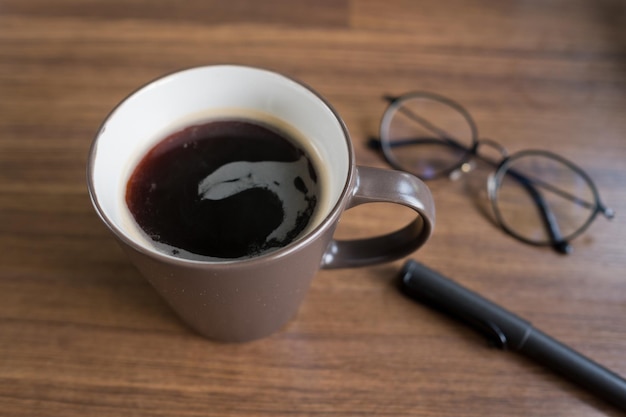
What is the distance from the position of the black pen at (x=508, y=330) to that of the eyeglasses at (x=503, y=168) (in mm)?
120

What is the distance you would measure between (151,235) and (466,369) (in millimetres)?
322

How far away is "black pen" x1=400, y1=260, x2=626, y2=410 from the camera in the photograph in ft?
1.90

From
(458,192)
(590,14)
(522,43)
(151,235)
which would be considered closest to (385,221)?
(458,192)

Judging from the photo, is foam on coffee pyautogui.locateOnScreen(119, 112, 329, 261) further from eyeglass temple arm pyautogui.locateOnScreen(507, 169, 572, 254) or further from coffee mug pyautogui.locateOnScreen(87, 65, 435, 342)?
eyeglass temple arm pyautogui.locateOnScreen(507, 169, 572, 254)

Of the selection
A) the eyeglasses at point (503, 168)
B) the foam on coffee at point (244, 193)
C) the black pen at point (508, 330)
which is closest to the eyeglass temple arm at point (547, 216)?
the eyeglasses at point (503, 168)

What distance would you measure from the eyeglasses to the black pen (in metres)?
0.12

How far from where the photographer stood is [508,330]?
1.99ft

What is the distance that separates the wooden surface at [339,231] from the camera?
585 mm

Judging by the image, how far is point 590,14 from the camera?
3.02 ft

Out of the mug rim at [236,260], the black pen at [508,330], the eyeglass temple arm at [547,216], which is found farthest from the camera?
the eyeglass temple arm at [547,216]

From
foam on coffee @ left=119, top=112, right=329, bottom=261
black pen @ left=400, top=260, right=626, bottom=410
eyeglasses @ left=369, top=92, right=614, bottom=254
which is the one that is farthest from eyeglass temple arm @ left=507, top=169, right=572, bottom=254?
foam on coffee @ left=119, top=112, right=329, bottom=261

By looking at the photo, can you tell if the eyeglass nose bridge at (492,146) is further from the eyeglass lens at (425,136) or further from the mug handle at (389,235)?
the mug handle at (389,235)

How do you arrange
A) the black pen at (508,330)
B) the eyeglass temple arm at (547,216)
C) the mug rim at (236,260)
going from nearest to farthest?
the mug rim at (236,260), the black pen at (508,330), the eyeglass temple arm at (547,216)

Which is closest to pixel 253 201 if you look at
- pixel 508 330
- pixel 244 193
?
pixel 244 193
